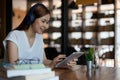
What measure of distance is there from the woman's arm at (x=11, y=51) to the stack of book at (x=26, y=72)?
30.8 inches

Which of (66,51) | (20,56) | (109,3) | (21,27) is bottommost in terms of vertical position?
(66,51)

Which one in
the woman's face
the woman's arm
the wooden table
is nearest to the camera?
the wooden table

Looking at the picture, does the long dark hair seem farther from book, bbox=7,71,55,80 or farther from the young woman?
book, bbox=7,71,55,80

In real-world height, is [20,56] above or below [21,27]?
below

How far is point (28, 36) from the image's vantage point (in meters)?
2.02

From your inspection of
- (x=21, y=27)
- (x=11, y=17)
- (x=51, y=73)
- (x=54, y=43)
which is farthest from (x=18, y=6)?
(x=51, y=73)

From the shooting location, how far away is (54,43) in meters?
3.95

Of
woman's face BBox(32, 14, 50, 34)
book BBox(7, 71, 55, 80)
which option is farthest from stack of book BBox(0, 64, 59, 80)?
woman's face BBox(32, 14, 50, 34)

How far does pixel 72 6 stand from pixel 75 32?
0.52m

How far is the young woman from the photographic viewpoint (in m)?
1.86

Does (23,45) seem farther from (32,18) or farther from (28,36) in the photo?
(32,18)

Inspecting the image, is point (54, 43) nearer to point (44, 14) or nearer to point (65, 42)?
point (65, 42)

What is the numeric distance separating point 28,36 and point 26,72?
3.48 feet

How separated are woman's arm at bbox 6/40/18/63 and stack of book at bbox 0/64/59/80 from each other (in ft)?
2.57
